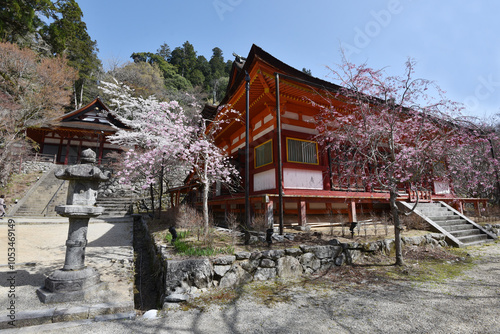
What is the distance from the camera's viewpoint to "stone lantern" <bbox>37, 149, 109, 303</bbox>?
3674mm

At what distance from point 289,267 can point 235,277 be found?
1232 mm

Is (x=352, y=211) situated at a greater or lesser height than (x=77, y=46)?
lesser

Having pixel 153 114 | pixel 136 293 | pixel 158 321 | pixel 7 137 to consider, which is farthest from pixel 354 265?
pixel 7 137

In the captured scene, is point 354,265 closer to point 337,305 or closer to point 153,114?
point 337,305

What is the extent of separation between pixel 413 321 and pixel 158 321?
11.0 feet

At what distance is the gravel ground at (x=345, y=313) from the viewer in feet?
9.14

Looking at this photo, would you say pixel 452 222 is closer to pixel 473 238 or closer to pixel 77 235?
pixel 473 238

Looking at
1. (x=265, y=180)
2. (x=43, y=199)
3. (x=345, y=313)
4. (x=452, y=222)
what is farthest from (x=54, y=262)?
(x=43, y=199)

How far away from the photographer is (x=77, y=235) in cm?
408

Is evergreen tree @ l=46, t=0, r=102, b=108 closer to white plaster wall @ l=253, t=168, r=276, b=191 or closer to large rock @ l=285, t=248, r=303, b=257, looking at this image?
white plaster wall @ l=253, t=168, r=276, b=191

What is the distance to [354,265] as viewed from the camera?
17.8ft

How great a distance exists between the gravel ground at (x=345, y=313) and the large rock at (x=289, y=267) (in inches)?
23.0

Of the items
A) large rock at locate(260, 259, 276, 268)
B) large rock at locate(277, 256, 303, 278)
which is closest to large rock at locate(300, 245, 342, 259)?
large rock at locate(277, 256, 303, 278)

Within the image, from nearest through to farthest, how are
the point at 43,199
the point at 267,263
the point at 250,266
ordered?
the point at 250,266 < the point at 267,263 < the point at 43,199
